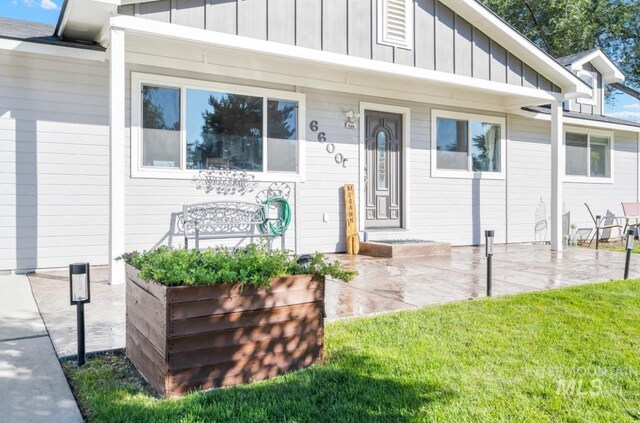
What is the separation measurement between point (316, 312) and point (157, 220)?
4.05m

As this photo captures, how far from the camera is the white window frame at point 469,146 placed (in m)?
8.32

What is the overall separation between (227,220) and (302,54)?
7.95 ft

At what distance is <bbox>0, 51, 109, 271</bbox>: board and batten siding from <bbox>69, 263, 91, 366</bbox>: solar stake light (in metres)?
3.32

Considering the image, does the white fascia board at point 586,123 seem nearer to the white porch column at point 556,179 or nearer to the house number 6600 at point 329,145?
the white porch column at point 556,179

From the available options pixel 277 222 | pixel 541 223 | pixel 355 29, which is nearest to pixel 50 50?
pixel 277 222

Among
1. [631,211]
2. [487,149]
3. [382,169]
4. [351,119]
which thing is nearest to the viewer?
[351,119]

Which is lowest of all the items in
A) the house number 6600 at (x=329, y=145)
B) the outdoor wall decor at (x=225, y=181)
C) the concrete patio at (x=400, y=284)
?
the concrete patio at (x=400, y=284)

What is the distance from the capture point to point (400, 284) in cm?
484

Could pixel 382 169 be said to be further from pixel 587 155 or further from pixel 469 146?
pixel 587 155

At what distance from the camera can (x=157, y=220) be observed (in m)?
6.07

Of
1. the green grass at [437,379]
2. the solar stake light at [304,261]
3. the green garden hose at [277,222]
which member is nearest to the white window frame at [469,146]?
the green garden hose at [277,222]

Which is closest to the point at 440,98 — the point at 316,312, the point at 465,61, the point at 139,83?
the point at 465,61

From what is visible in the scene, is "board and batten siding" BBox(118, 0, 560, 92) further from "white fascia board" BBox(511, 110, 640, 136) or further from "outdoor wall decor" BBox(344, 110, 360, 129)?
"outdoor wall decor" BBox(344, 110, 360, 129)

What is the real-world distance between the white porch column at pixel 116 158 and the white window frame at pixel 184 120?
1.16m
